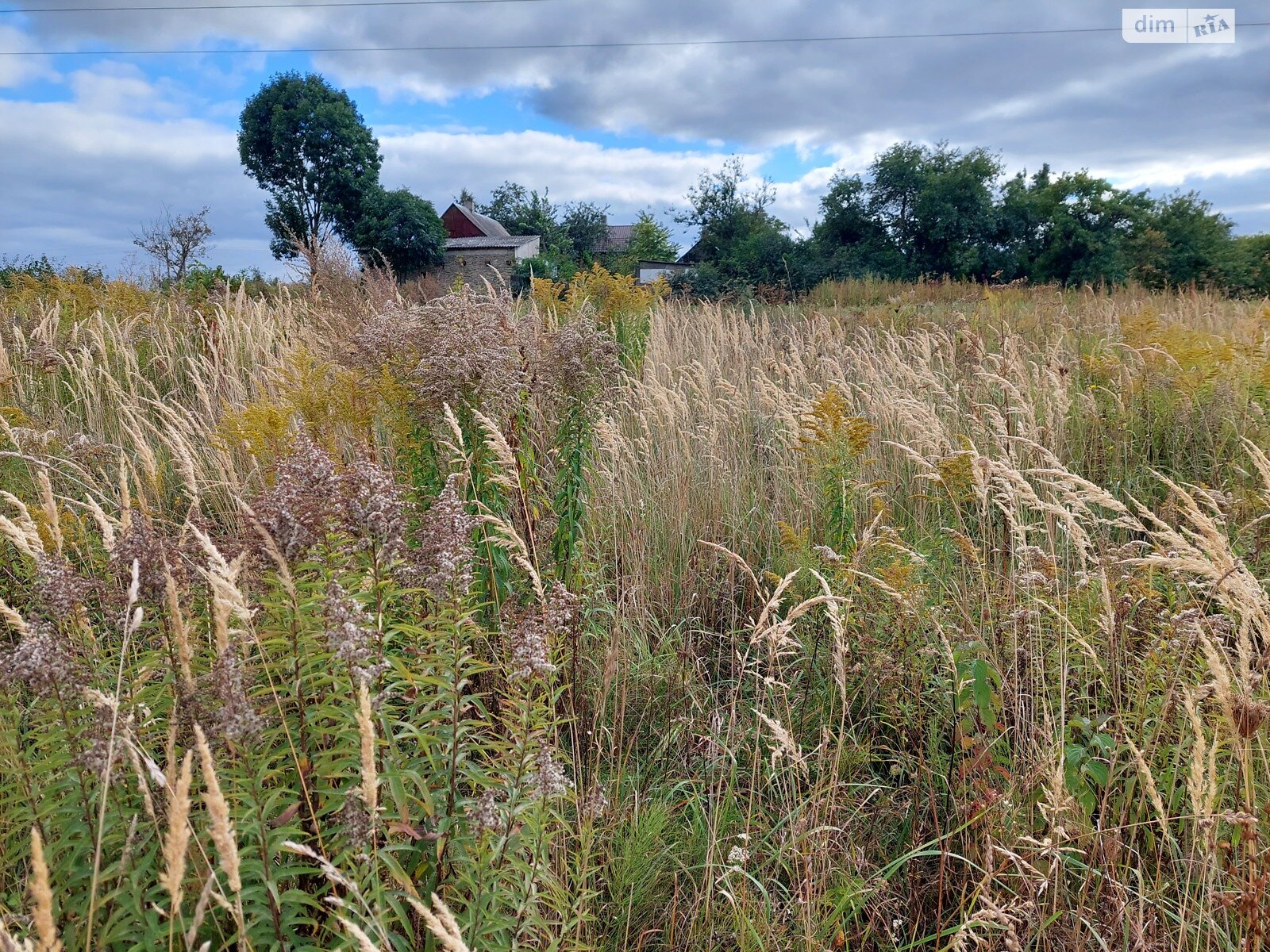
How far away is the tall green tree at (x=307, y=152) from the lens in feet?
134

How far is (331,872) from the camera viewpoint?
97 cm

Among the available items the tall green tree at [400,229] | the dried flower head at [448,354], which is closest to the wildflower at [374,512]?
the dried flower head at [448,354]

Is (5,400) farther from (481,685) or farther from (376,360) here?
(481,685)

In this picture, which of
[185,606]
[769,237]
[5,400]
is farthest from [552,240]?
[185,606]

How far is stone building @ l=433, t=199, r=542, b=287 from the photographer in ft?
139

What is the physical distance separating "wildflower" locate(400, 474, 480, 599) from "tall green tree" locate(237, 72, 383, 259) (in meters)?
43.9

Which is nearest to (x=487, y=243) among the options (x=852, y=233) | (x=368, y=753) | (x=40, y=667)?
(x=852, y=233)

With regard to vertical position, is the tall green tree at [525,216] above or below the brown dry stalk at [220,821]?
above

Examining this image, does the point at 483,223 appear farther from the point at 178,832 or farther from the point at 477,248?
the point at 178,832

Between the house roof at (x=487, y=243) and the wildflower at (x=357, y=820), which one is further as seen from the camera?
the house roof at (x=487, y=243)

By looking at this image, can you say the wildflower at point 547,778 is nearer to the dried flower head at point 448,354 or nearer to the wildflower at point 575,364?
the dried flower head at point 448,354

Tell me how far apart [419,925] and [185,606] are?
2.67 feet

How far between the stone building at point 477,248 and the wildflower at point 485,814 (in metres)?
38.4

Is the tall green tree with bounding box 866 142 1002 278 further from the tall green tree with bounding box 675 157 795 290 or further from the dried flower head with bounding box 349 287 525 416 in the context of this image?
the dried flower head with bounding box 349 287 525 416
